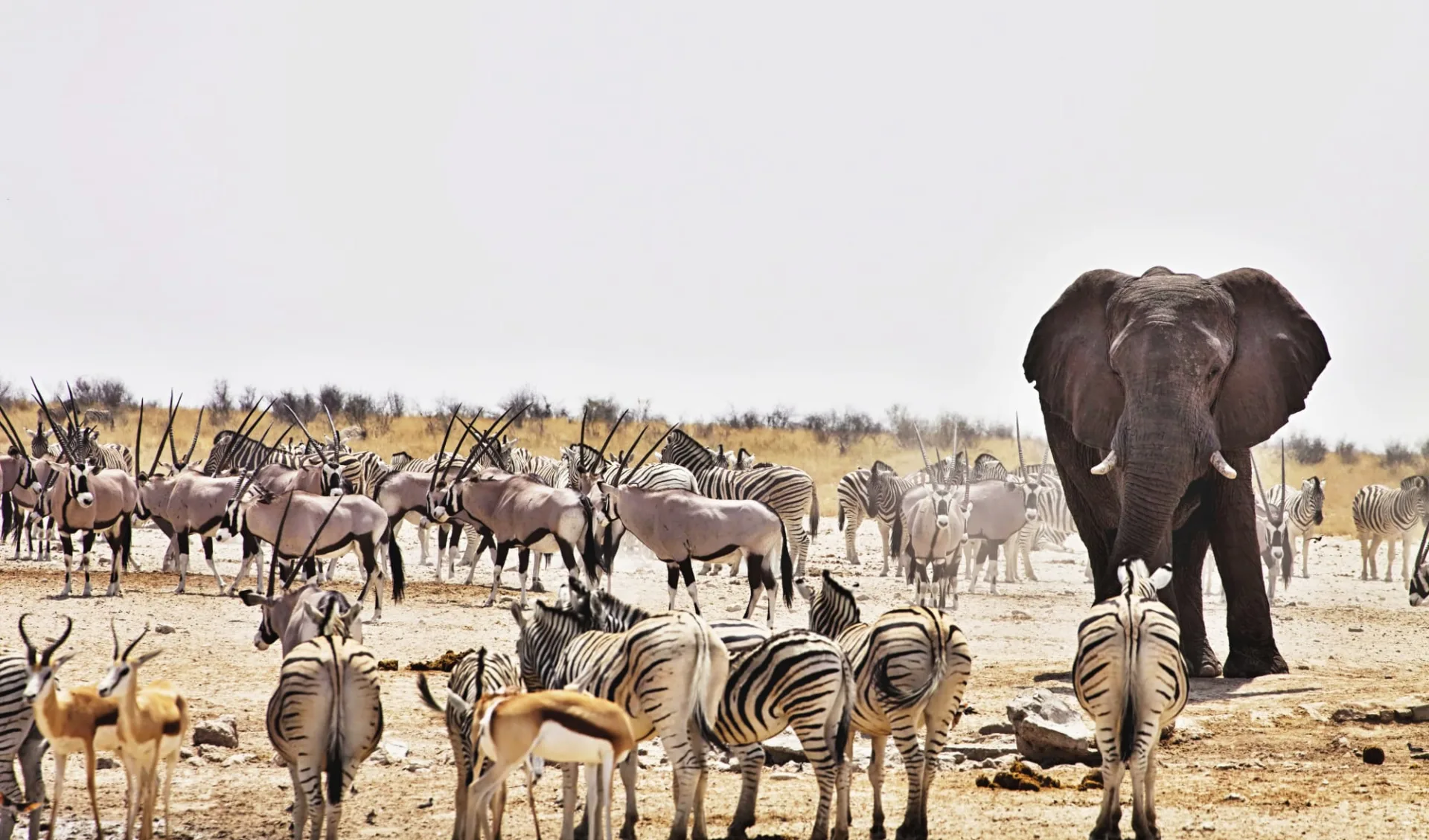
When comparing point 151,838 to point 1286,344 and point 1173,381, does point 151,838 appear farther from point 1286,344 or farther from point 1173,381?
point 1286,344

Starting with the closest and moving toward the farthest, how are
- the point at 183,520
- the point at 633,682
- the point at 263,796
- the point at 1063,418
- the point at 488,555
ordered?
the point at 633,682 < the point at 263,796 < the point at 1063,418 < the point at 183,520 < the point at 488,555

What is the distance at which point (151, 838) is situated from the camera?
7.67 metres

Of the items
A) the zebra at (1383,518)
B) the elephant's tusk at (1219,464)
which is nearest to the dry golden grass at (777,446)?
the zebra at (1383,518)

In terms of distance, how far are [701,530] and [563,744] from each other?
36.5 feet

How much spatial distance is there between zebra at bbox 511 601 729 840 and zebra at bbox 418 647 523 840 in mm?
483

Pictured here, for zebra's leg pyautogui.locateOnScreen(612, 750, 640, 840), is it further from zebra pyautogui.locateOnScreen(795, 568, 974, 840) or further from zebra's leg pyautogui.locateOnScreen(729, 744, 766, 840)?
zebra pyautogui.locateOnScreen(795, 568, 974, 840)

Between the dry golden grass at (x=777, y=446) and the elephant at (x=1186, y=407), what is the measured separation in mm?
28073

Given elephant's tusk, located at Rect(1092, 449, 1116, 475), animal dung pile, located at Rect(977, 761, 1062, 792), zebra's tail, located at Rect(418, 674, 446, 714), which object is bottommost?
animal dung pile, located at Rect(977, 761, 1062, 792)

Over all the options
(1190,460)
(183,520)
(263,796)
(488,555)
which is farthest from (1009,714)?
(488,555)

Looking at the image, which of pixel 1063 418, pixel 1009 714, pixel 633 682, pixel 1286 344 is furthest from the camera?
pixel 1063 418

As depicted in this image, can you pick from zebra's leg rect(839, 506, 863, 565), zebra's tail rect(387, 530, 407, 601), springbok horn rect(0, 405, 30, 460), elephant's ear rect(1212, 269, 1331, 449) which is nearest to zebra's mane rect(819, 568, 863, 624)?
elephant's ear rect(1212, 269, 1331, 449)

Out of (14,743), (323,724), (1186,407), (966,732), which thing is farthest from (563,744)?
(1186,407)

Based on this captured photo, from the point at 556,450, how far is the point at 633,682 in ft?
139

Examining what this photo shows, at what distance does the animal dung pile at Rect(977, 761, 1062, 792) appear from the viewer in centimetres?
895
